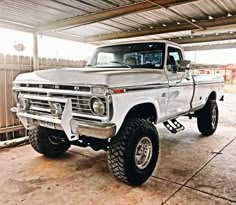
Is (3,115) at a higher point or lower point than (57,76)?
lower

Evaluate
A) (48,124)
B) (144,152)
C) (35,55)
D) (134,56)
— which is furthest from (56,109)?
(35,55)

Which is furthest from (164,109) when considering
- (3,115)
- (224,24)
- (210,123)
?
(3,115)

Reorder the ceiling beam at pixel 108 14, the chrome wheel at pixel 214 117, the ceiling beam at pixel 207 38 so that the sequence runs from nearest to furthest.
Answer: the ceiling beam at pixel 108 14 → the chrome wheel at pixel 214 117 → the ceiling beam at pixel 207 38

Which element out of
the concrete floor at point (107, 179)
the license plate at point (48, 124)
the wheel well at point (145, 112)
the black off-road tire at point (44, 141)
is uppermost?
the wheel well at point (145, 112)

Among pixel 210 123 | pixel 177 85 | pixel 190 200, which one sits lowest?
pixel 190 200

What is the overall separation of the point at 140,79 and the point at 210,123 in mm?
3437

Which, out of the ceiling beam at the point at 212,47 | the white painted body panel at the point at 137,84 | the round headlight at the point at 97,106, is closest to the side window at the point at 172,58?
the white painted body panel at the point at 137,84

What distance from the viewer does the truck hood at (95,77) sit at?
9.22 feet

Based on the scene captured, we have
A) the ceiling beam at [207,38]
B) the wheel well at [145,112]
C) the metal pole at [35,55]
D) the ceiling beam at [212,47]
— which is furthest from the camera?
the ceiling beam at [212,47]

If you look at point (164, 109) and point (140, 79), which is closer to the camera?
point (140, 79)

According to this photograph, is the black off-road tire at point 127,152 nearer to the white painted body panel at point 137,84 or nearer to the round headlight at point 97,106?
the white painted body panel at point 137,84

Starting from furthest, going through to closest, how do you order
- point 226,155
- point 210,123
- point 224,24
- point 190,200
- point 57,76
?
point 210,123 → point 224,24 → point 226,155 → point 57,76 → point 190,200

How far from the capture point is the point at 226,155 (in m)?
4.60

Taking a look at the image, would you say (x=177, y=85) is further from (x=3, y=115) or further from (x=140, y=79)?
(x=3, y=115)
